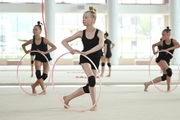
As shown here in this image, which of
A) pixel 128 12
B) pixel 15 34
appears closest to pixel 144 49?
pixel 128 12

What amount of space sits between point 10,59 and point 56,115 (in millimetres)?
23995

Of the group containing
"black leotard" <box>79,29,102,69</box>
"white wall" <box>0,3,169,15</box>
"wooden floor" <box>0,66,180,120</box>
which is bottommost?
"wooden floor" <box>0,66,180,120</box>

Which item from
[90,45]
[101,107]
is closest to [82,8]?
[101,107]

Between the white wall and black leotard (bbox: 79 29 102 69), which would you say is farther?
the white wall

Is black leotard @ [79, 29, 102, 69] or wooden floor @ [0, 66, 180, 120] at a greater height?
black leotard @ [79, 29, 102, 69]

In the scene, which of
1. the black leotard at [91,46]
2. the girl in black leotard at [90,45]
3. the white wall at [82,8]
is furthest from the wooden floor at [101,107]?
the white wall at [82,8]

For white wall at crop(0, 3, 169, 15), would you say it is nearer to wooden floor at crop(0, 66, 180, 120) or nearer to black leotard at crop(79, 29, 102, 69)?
wooden floor at crop(0, 66, 180, 120)

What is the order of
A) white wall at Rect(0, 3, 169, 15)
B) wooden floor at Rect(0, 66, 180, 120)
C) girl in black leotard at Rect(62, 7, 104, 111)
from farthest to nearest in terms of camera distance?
1. white wall at Rect(0, 3, 169, 15)
2. girl in black leotard at Rect(62, 7, 104, 111)
3. wooden floor at Rect(0, 66, 180, 120)

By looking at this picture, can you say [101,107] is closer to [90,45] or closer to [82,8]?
[90,45]

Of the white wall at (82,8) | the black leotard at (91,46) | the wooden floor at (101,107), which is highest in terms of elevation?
the white wall at (82,8)

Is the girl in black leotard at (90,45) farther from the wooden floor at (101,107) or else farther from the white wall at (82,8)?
the white wall at (82,8)

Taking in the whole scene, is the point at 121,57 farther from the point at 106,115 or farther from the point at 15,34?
the point at 106,115

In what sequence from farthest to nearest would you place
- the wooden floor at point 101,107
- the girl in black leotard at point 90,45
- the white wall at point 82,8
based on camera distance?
1. the white wall at point 82,8
2. the girl in black leotard at point 90,45
3. the wooden floor at point 101,107

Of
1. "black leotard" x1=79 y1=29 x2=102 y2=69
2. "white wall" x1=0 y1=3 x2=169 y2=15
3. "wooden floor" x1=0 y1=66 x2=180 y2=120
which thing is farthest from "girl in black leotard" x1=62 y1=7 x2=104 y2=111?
"white wall" x1=0 y1=3 x2=169 y2=15
